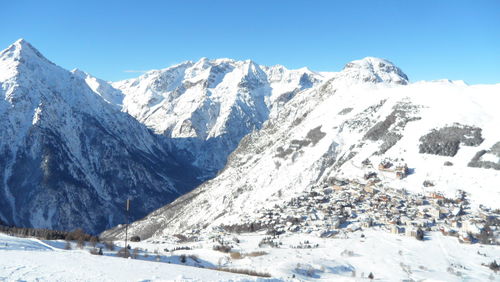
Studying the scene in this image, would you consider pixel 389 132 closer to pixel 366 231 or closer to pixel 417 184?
pixel 417 184

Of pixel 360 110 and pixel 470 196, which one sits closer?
pixel 470 196

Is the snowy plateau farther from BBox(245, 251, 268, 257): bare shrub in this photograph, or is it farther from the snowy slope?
BBox(245, 251, 268, 257): bare shrub

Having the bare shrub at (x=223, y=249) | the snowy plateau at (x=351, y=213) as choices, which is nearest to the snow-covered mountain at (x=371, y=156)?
the snowy plateau at (x=351, y=213)

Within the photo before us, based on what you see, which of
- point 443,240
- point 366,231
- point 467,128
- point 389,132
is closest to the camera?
point 443,240

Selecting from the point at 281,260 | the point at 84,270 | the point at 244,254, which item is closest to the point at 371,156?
the point at 244,254

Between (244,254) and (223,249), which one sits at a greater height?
(223,249)

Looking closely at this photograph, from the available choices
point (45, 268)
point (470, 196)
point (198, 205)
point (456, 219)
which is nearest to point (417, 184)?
point (470, 196)

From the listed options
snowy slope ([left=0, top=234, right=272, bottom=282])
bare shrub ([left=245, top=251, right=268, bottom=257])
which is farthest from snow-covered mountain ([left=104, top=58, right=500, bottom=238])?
snowy slope ([left=0, top=234, right=272, bottom=282])

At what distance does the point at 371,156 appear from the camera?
369 ft

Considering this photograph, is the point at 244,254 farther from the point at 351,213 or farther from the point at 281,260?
the point at 351,213

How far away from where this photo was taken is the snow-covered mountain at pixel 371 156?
297 ft

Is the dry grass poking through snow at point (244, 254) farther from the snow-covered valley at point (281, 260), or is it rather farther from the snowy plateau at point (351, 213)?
the snowy plateau at point (351, 213)

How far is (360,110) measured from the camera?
154125 millimetres

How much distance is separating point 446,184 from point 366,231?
96.1 ft
